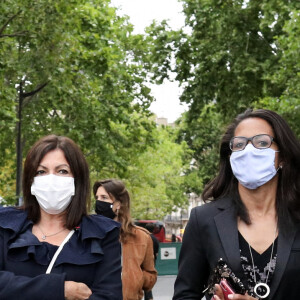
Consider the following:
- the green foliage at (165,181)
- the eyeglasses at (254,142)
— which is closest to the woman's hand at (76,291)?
the eyeglasses at (254,142)

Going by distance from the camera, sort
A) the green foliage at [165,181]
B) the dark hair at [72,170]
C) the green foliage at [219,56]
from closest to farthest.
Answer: the dark hair at [72,170], the green foliage at [219,56], the green foliage at [165,181]

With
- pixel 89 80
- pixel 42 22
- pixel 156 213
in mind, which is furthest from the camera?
pixel 156 213

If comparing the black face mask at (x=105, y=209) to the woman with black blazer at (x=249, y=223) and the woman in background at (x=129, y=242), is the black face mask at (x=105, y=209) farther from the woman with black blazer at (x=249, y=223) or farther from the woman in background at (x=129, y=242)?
the woman with black blazer at (x=249, y=223)

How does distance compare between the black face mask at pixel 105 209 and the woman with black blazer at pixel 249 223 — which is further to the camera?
the black face mask at pixel 105 209

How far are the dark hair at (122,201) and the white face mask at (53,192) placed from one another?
11.6 ft

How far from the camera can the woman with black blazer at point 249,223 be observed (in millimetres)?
4215

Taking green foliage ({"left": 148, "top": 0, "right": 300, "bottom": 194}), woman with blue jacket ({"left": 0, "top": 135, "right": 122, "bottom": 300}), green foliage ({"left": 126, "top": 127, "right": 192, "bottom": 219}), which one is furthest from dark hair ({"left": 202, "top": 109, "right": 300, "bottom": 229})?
green foliage ({"left": 126, "top": 127, "right": 192, "bottom": 219})

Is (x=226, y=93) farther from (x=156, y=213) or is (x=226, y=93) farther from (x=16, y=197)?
(x=156, y=213)

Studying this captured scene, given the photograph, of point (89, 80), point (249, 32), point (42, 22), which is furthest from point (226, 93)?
point (42, 22)

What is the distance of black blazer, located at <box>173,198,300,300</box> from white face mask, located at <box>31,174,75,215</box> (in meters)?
0.64

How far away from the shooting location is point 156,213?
70062 mm

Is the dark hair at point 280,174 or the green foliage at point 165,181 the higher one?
the dark hair at point 280,174

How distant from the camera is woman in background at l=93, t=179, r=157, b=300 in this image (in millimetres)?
8102

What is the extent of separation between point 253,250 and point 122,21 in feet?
105
